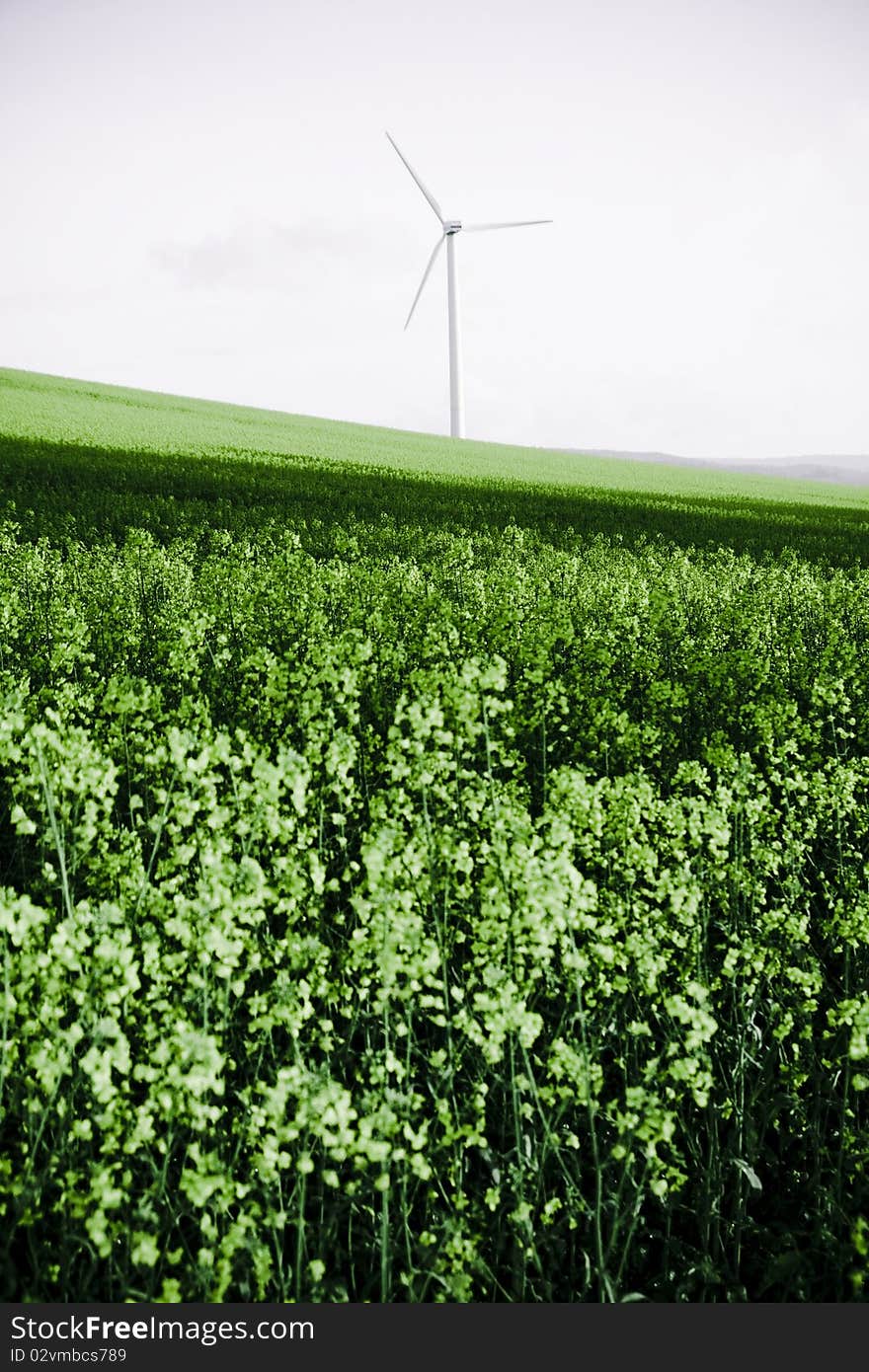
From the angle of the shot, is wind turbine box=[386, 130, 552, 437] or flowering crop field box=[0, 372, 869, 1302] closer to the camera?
flowering crop field box=[0, 372, 869, 1302]

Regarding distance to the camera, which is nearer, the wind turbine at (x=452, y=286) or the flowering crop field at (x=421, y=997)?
the flowering crop field at (x=421, y=997)

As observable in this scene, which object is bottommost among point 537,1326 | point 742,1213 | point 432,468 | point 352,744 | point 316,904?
point 742,1213

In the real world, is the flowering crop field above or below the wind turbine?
below

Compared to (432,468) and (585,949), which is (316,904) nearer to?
(585,949)

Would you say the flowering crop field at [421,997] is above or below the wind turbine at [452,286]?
below

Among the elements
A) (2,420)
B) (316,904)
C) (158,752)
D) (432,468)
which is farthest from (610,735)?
(2,420)

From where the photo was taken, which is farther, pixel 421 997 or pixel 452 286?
pixel 452 286

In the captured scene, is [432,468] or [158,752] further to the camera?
[432,468]

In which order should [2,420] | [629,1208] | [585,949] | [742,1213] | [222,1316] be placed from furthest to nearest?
[2,420] → [585,949] → [742,1213] → [629,1208] → [222,1316]

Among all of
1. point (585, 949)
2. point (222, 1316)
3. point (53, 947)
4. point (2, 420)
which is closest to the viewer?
point (222, 1316)

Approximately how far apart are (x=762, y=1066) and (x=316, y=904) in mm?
2123

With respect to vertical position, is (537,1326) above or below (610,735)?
below

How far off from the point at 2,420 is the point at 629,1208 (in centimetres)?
4509

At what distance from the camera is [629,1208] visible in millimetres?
2756
